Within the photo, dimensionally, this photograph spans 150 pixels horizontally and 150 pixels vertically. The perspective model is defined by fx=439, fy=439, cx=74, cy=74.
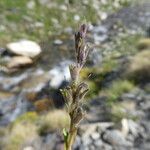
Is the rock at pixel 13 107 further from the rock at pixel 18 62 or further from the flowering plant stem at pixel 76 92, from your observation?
the flowering plant stem at pixel 76 92

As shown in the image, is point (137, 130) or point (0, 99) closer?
point (137, 130)

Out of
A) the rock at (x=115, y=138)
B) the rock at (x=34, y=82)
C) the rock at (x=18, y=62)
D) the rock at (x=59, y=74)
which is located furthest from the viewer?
the rock at (x=18, y=62)

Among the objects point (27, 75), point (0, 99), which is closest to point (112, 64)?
point (27, 75)

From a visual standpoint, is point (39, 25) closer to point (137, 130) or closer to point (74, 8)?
point (74, 8)

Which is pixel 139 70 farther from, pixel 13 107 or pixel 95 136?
pixel 95 136

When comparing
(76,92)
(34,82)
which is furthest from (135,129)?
(76,92)

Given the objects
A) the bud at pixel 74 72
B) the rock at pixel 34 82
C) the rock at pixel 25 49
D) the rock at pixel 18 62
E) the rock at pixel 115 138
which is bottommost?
the rock at pixel 115 138

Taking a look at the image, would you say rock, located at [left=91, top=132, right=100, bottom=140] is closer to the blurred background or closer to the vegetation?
the blurred background

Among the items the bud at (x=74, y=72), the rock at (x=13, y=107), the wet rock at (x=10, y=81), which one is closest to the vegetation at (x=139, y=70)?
the rock at (x=13, y=107)
